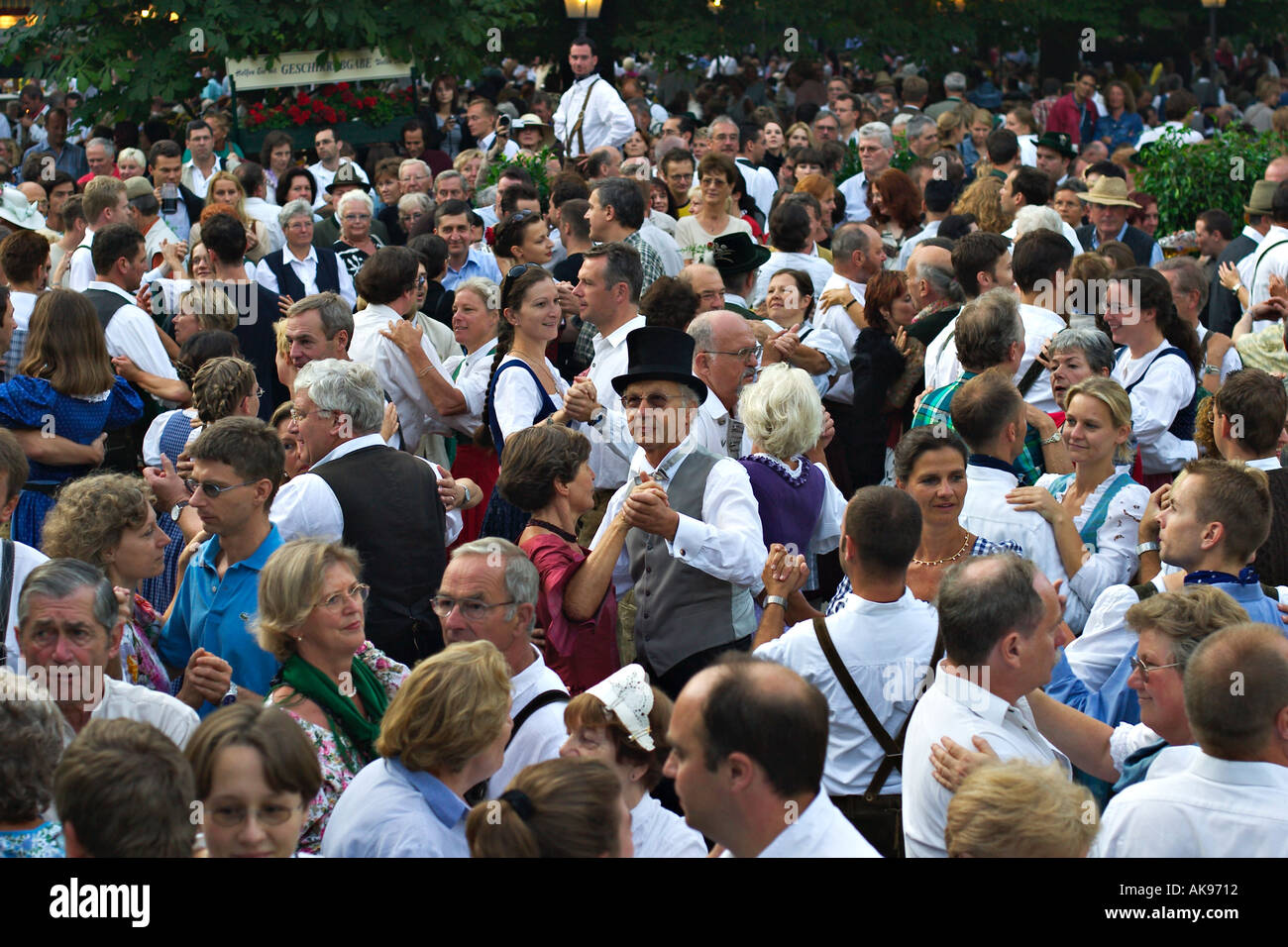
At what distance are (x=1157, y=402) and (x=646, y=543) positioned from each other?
9.09 ft

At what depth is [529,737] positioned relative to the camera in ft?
12.4

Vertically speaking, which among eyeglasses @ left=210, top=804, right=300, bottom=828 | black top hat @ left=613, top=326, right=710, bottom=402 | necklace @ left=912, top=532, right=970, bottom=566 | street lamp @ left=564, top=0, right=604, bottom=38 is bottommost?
eyeglasses @ left=210, top=804, right=300, bottom=828

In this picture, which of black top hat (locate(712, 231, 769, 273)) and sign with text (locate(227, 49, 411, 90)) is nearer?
black top hat (locate(712, 231, 769, 273))

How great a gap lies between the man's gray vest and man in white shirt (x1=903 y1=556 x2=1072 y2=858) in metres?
1.22

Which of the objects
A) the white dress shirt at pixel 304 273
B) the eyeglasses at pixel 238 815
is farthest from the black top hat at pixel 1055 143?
the eyeglasses at pixel 238 815

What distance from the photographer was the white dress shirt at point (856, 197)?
12234 mm

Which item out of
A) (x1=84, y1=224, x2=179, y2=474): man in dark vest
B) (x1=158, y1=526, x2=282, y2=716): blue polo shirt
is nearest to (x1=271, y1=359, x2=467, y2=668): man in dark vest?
(x1=158, y1=526, x2=282, y2=716): blue polo shirt

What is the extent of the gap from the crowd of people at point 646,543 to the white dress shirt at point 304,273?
3cm

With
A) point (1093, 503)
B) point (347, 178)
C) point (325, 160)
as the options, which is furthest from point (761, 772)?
point (325, 160)

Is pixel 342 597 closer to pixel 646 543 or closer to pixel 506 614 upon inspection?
pixel 506 614

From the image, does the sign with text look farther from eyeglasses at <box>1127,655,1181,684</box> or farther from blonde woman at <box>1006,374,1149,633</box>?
eyeglasses at <box>1127,655,1181,684</box>

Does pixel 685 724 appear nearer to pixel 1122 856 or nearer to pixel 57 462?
pixel 1122 856

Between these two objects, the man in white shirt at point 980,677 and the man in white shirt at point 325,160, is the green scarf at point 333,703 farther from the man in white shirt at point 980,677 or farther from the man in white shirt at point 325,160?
the man in white shirt at point 325,160

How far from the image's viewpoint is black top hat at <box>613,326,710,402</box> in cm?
511
